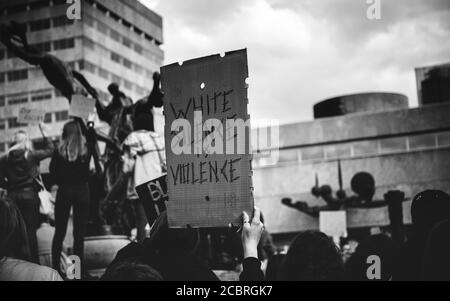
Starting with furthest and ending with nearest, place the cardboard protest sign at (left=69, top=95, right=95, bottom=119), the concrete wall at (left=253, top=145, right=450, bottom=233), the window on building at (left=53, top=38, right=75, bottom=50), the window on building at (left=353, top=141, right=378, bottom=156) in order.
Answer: the window on building at (left=353, top=141, right=378, bottom=156), the concrete wall at (left=253, top=145, right=450, bottom=233), the window on building at (left=53, top=38, right=75, bottom=50), the cardboard protest sign at (left=69, top=95, right=95, bottom=119)

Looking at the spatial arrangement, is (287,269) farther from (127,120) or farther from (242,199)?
(127,120)

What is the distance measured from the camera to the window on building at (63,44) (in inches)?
321

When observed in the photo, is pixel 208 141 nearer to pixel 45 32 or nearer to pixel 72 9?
pixel 72 9

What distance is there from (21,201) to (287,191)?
21081mm

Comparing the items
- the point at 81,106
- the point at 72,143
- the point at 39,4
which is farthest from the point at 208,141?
the point at 39,4

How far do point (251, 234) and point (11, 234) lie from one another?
1.35 m

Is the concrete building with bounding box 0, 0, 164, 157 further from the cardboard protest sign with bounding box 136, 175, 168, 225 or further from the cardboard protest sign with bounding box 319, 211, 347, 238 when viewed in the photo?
the cardboard protest sign with bounding box 319, 211, 347, 238

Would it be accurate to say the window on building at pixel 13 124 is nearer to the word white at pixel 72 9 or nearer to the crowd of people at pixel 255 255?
the word white at pixel 72 9

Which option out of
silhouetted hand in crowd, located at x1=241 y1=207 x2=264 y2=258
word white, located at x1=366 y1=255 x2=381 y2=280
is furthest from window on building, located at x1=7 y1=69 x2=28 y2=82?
Answer: silhouetted hand in crowd, located at x1=241 y1=207 x2=264 y2=258

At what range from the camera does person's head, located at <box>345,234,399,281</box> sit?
4.09m

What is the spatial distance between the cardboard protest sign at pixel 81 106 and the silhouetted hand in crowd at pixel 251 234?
2.94m

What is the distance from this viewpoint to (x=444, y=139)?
923 inches

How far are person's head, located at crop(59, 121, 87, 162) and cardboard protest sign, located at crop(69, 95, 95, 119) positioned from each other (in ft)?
1.38
